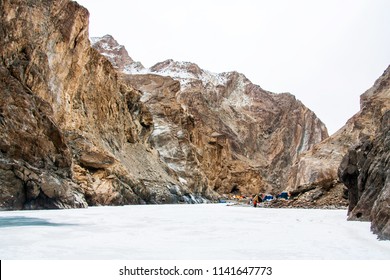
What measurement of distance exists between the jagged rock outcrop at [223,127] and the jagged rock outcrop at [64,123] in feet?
30.6

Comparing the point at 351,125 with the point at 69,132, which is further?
the point at 351,125

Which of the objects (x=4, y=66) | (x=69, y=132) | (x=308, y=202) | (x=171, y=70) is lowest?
(x=308, y=202)

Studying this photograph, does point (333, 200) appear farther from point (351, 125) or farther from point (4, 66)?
point (351, 125)

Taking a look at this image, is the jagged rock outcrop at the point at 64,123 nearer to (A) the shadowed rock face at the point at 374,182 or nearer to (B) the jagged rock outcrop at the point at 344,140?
(A) the shadowed rock face at the point at 374,182

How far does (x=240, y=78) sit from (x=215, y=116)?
40.4 metres

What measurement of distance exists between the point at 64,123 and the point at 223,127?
80981 millimetres

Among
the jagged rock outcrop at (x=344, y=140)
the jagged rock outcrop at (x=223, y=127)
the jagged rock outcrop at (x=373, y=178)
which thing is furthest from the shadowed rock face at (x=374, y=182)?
the jagged rock outcrop at (x=223, y=127)

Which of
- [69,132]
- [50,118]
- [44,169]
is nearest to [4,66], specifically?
[50,118]

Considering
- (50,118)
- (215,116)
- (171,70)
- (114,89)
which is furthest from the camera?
(171,70)

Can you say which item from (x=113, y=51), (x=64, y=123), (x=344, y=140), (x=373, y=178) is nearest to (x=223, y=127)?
(x=113, y=51)

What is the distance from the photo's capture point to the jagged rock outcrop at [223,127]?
61.6 m

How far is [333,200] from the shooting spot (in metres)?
29.7

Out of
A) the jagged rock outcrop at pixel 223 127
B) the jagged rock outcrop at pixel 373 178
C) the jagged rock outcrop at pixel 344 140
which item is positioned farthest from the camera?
the jagged rock outcrop at pixel 223 127

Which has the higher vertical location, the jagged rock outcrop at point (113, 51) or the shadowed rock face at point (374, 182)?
the jagged rock outcrop at point (113, 51)
